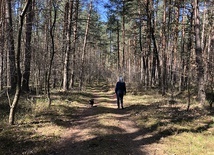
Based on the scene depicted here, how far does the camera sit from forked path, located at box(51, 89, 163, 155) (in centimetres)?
733

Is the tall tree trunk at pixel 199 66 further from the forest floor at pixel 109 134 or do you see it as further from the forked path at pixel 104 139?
the forked path at pixel 104 139

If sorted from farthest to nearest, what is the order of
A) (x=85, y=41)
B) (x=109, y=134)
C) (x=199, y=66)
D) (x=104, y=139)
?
1. (x=85, y=41)
2. (x=199, y=66)
3. (x=109, y=134)
4. (x=104, y=139)

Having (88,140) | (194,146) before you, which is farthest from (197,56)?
(88,140)

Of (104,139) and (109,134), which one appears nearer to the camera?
(104,139)

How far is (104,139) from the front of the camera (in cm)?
820

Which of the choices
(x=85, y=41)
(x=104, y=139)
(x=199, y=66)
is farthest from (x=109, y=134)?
(x=85, y=41)

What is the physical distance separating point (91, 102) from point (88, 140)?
6.96 metres

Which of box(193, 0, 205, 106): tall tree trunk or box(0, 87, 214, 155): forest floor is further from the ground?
box(193, 0, 205, 106): tall tree trunk

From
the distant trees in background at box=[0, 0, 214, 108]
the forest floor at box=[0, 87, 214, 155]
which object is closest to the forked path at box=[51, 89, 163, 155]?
the forest floor at box=[0, 87, 214, 155]

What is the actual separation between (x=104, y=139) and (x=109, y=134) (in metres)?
0.67

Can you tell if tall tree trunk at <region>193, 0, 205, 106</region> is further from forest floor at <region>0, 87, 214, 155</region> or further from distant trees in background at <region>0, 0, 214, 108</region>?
forest floor at <region>0, 87, 214, 155</region>

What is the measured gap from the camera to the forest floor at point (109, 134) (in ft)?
24.3

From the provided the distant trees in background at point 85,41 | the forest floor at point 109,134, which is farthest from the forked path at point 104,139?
the distant trees in background at point 85,41

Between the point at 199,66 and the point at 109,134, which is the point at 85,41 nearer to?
the point at 199,66
